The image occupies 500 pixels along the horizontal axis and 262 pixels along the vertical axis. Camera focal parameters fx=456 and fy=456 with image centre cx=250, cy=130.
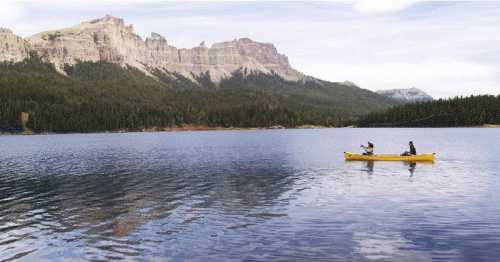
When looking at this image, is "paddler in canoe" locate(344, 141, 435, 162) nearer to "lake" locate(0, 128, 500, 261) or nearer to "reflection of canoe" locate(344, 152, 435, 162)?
"reflection of canoe" locate(344, 152, 435, 162)

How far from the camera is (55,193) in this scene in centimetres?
4950

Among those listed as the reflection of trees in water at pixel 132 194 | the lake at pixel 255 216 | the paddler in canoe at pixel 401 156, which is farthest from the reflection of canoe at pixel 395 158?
the reflection of trees in water at pixel 132 194

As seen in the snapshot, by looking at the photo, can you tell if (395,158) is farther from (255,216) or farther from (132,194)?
(255,216)

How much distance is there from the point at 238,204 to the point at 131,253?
640 inches

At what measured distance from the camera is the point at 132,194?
48.2 meters

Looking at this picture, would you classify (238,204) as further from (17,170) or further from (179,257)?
(17,170)

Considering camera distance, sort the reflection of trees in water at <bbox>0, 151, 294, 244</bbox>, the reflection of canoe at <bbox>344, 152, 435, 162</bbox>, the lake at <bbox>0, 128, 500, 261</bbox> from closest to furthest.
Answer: the lake at <bbox>0, 128, 500, 261</bbox>
the reflection of trees in water at <bbox>0, 151, 294, 244</bbox>
the reflection of canoe at <bbox>344, 152, 435, 162</bbox>

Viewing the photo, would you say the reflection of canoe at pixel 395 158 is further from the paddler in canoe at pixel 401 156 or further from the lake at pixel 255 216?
the lake at pixel 255 216

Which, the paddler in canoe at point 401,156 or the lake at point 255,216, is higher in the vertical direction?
the paddler in canoe at point 401,156

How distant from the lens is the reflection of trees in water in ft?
117

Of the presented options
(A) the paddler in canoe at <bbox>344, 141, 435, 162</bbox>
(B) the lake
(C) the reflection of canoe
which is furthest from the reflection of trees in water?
(A) the paddler in canoe at <bbox>344, 141, 435, 162</bbox>

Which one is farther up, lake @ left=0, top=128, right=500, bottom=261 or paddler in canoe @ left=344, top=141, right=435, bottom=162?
paddler in canoe @ left=344, top=141, right=435, bottom=162

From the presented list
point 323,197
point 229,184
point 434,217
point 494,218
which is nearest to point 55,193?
point 229,184

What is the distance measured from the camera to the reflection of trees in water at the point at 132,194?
1402 inches
